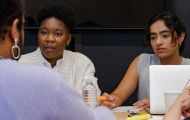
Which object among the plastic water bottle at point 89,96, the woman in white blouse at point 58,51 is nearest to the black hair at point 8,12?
the plastic water bottle at point 89,96

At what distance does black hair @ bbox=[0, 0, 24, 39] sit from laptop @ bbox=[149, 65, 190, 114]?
1069 millimetres

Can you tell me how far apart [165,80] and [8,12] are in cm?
112

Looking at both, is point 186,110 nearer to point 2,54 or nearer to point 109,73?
point 2,54

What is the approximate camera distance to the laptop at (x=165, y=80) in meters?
1.90

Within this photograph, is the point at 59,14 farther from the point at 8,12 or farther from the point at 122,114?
the point at 8,12

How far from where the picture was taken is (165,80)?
1915 mm

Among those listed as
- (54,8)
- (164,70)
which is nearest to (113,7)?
(54,8)

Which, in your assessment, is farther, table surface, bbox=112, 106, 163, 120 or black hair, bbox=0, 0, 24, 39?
table surface, bbox=112, 106, 163, 120

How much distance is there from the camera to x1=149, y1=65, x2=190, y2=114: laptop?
190 centimetres

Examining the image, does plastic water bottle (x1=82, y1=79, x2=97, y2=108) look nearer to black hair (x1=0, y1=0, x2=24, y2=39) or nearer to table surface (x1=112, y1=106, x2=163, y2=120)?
table surface (x1=112, y1=106, x2=163, y2=120)

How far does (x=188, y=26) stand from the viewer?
11.7 feet

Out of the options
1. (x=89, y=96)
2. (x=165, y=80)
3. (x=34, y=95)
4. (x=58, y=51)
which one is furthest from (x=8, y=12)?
(x=58, y=51)

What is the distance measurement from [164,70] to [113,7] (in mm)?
1690

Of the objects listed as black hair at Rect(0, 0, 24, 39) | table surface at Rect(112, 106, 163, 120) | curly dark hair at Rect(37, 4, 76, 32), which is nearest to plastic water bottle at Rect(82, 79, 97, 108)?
table surface at Rect(112, 106, 163, 120)
